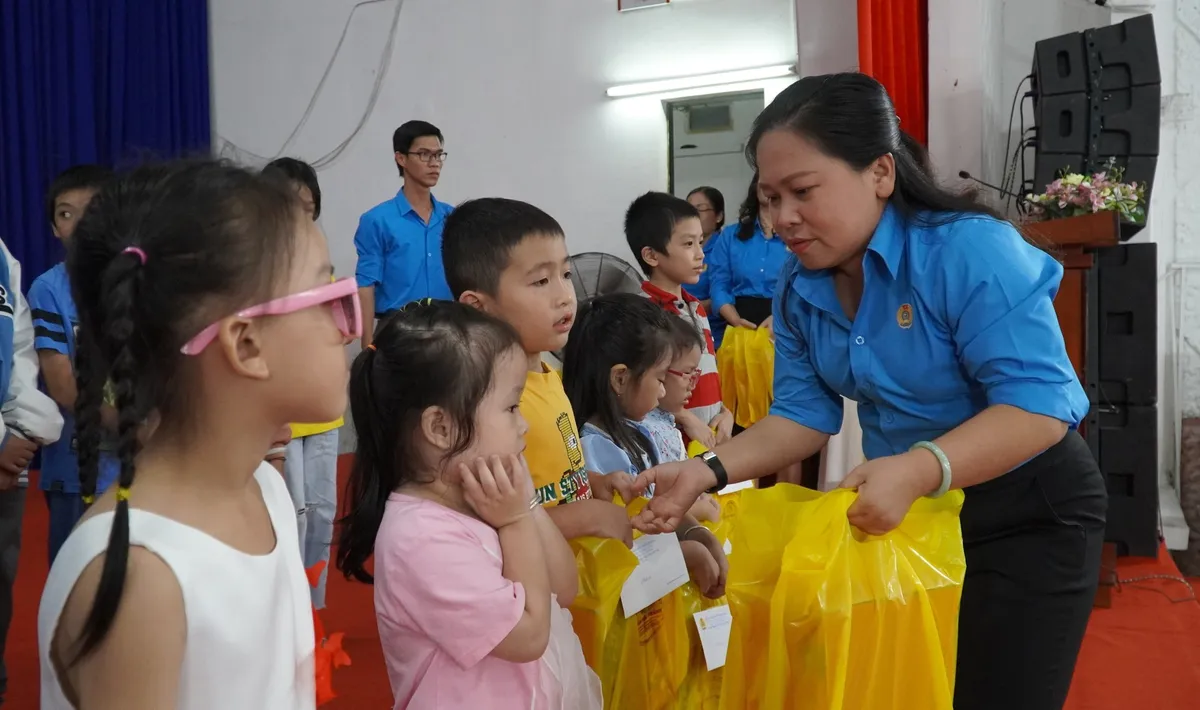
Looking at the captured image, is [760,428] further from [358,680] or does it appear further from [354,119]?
[354,119]

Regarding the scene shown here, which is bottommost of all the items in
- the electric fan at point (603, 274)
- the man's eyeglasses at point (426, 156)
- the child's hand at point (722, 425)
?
the child's hand at point (722, 425)

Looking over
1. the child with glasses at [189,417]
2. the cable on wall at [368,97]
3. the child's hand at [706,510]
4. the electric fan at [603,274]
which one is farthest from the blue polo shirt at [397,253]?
the child with glasses at [189,417]

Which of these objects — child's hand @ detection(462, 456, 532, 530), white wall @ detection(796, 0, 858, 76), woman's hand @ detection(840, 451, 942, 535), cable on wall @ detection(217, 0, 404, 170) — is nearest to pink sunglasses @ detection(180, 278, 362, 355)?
child's hand @ detection(462, 456, 532, 530)

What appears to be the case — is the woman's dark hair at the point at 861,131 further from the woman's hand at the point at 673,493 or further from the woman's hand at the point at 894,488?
the woman's hand at the point at 673,493

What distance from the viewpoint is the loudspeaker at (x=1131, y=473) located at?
138 inches

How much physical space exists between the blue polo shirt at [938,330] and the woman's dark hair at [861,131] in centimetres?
4

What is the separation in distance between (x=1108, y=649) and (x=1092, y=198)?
5.26 feet

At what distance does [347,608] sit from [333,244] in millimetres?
3722

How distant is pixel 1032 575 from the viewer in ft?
4.48

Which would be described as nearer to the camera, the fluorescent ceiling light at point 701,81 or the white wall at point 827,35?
the white wall at point 827,35

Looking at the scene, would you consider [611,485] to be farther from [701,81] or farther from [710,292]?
[701,81]

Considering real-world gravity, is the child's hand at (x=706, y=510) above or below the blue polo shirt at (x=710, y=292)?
below

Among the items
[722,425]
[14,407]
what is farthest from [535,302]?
[722,425]

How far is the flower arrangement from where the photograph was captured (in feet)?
11.5
